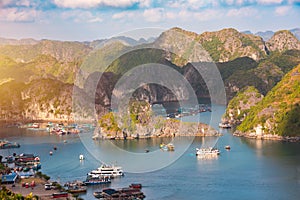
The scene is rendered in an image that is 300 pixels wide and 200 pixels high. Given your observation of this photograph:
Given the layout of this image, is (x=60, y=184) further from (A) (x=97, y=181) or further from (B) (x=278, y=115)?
(B) (x=278, y=115)

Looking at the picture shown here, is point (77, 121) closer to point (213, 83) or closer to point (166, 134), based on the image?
point (166, 134)

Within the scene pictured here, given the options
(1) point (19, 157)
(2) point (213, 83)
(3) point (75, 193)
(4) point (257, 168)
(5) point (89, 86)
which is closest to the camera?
(3) point (75, 193)

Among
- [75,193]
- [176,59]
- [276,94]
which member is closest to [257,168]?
[75,193]

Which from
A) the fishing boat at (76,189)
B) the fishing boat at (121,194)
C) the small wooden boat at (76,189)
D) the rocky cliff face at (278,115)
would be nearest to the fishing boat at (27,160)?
the fishing boat at (76,189)

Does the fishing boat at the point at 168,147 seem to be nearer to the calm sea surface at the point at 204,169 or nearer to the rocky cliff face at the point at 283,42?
the calm sea surface at the point at 204,169

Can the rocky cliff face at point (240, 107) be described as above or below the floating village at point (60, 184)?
above

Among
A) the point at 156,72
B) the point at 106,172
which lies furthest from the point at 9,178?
the point at 156,72

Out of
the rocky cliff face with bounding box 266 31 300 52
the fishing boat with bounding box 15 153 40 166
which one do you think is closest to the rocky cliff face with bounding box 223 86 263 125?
the fishing boat with bounding box 15 153 40 166
